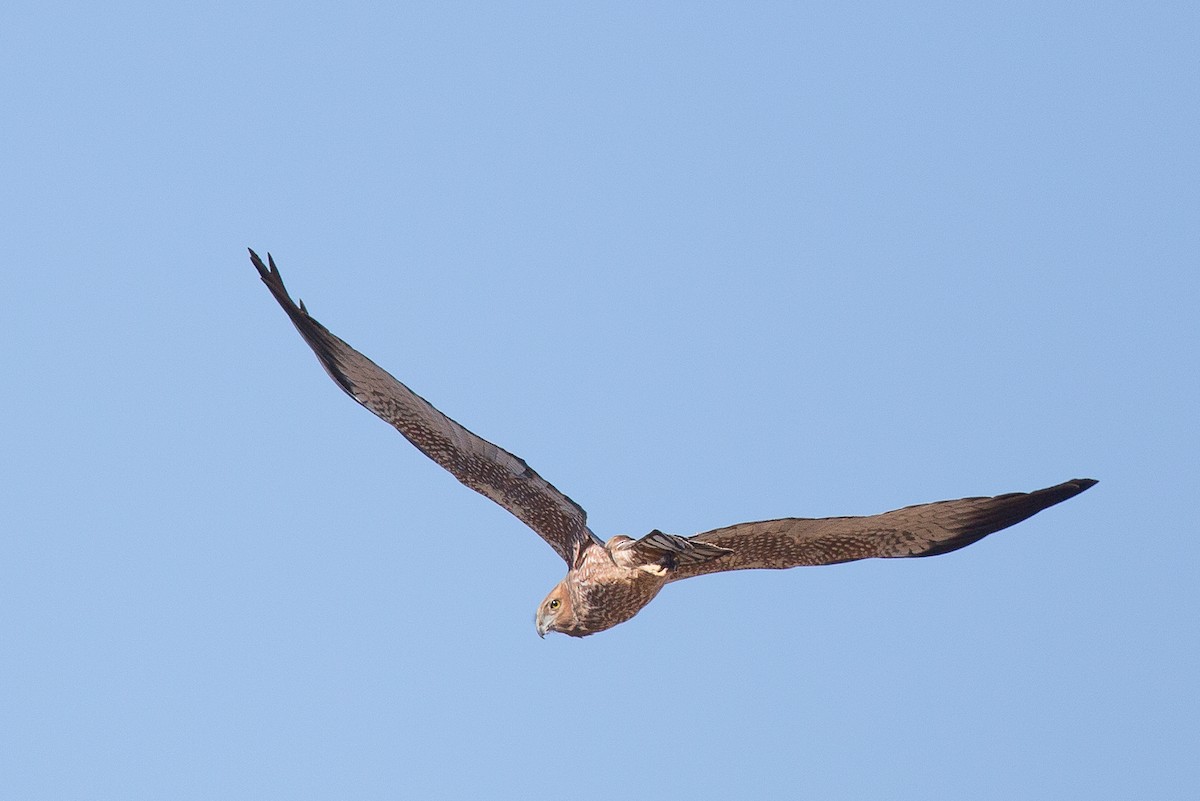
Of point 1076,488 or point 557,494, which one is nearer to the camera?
point 1076,488

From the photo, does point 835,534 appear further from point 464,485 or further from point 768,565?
point 464,485

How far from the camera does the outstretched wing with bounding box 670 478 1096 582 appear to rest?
18891 millimetres

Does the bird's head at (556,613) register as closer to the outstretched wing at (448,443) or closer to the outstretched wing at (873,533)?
the outstretched wing at (448,443)

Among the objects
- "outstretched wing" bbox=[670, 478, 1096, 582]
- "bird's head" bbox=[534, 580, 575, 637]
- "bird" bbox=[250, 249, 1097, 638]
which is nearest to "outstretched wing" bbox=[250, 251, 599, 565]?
"bird" bbox=[250, 249, 1097, 638]

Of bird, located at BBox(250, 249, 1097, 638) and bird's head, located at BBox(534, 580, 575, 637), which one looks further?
bird's head, located at BBox(534, 580, 575, 637)

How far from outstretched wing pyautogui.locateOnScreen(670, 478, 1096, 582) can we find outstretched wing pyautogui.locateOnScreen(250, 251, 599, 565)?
4.86 ft

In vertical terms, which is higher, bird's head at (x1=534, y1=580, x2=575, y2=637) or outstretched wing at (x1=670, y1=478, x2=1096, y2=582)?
outstretched wing at (x1=670, y1=478, x2=1096, y2=582)

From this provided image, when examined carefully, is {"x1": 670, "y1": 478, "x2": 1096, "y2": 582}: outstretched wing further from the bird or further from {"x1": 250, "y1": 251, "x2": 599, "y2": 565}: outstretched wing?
{"x1": 250, "y1": 251, "x2": 599, "y2": 565}: outstretched wing

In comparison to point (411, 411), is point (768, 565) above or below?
below

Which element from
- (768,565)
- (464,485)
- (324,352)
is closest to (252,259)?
(324,352)

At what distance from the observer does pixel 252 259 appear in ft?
64.4

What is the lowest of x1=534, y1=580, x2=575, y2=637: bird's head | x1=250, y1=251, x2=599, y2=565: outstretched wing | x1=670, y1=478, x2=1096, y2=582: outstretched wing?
x1=534, y1=580, x2=575, y2=637: bird's head

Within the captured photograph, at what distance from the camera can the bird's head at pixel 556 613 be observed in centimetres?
1966

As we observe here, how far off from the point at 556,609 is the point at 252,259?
4966mm
